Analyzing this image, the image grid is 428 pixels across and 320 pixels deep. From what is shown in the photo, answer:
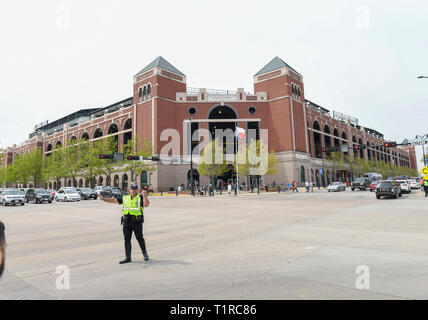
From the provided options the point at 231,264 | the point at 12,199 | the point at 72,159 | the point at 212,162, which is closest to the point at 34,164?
the point at 72,159

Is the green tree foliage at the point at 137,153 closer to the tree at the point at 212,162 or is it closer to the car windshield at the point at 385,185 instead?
the tree at the point at 212,162

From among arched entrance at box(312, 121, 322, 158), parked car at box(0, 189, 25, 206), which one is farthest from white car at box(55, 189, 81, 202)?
arched entrance at box(312, 121, 322, 158)

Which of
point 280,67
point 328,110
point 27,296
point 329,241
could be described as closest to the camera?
point 27,296

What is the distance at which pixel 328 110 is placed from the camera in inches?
3201

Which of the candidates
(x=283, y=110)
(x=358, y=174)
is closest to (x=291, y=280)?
(x=283, y=110)

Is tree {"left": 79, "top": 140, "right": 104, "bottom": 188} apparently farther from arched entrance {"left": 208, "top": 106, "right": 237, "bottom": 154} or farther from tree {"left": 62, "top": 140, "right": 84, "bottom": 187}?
arched entrance {"left": 208, "top": 106, "right": 237, "bottom": 154}

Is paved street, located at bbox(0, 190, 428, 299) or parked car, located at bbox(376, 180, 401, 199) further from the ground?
parked car, located at bbox(376, 180, 401, 199)

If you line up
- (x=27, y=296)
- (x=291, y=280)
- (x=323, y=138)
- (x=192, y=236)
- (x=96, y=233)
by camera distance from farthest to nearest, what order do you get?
(x=323, y=138) → (x=96, y=233) → (x=192, y=236) → (x=291, y=280) → (x=27, y=296)

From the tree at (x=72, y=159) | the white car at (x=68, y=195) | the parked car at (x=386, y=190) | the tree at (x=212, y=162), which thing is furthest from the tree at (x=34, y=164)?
the parked car at (x=386, y=190)

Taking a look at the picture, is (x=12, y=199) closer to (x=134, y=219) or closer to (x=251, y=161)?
(x=134, y=219)

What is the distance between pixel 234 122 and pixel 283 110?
1014 cm

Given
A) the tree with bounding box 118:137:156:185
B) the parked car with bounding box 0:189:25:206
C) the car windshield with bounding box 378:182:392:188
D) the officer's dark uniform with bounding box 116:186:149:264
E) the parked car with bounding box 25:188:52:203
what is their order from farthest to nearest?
the tree with bounding box 118:137:156:185
the parked car with bounding box 25:188:52:203
the parked car with bounding box 0:189:25:206
the car windshield with bounding box 378:182:392:188
the officer's dark uniform with bounding box 116:186:149:264

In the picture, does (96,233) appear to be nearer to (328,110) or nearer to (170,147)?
(170,147)

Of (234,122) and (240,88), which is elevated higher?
(240,88)
